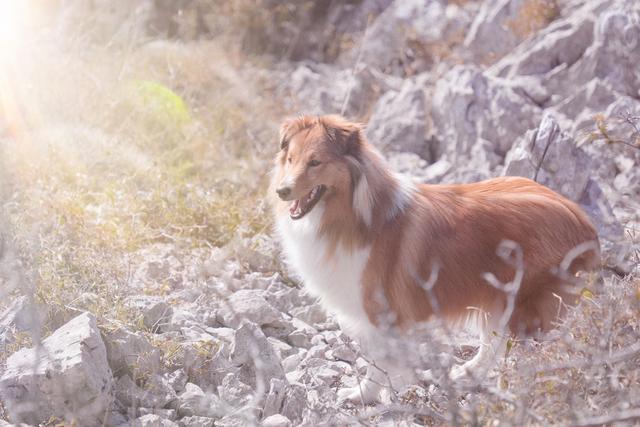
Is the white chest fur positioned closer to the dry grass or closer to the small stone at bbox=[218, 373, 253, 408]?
the small stone at bbox=[218, 373, 253, 408]

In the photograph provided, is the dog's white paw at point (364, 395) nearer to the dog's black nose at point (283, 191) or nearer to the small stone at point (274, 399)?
the small stone at point (274, 399)

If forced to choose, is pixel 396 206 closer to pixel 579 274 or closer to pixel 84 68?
pixel 579 274

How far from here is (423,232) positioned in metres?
4.56

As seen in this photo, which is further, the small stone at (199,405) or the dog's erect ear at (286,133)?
the dog's erect ear at (286,133)

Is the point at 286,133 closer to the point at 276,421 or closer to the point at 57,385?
the point at 276,421

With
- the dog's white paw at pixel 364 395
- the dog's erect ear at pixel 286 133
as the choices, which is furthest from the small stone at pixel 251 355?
the dog's erect ear at pixel 286 133

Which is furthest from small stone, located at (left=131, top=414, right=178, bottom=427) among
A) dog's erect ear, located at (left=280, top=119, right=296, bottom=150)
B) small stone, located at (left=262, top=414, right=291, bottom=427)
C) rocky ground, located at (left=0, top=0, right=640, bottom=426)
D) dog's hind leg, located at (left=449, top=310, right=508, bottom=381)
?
dog's erect ear, located at (left=280, top=119, right=296, bottom=150)

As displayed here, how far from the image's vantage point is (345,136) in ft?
15.2

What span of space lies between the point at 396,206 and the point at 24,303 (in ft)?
7.81

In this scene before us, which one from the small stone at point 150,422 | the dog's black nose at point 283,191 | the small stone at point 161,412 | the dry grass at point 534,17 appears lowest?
the small stone at point 161,412

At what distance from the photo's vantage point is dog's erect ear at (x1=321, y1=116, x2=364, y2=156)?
4.62 m

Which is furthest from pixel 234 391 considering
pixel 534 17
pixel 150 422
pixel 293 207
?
pixel 534 17

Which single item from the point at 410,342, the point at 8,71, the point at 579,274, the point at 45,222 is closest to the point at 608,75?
the point at 579,274

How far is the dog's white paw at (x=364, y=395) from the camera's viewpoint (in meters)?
4.60
